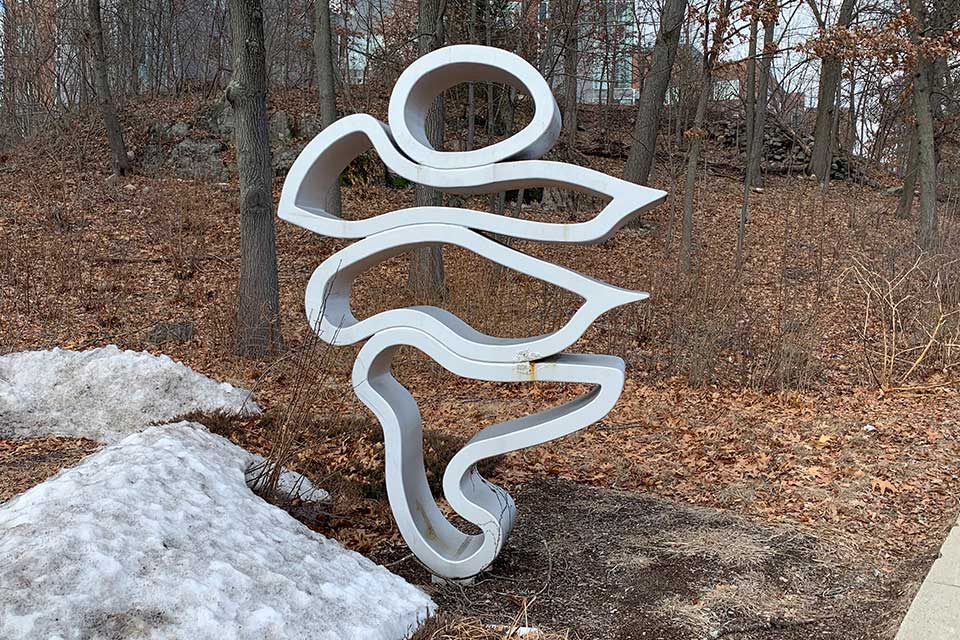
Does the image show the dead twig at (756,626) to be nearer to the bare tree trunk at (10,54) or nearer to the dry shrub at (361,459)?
the dry shrub at (361,459)

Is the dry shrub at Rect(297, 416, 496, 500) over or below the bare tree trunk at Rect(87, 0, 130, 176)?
below

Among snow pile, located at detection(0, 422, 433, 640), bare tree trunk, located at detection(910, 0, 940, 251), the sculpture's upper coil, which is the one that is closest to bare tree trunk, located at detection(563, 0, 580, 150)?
bare tree trunk, located at detection(910, 0, 940, 251)

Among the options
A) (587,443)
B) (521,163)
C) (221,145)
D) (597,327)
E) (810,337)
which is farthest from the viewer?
(221,145)

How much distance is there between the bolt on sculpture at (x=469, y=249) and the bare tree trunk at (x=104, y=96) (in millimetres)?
11773

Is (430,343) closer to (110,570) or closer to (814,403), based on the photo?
(110,570)

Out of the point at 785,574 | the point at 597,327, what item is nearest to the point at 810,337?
the point at 597,327

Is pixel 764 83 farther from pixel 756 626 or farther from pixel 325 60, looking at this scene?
pixel 756 626

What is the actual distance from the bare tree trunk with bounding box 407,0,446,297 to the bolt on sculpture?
521cm

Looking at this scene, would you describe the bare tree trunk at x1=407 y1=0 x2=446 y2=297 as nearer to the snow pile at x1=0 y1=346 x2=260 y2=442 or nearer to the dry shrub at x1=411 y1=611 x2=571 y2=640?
the snow pile at x1=0 y1=346 x2=260 y2=442

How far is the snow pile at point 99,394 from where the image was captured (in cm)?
567

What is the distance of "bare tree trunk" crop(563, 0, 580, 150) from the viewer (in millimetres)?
13008

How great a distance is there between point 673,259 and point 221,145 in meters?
9.30

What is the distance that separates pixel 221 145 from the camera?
16016mm

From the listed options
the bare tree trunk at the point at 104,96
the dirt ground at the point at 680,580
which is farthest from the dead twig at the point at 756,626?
the bare tree trunk at the point at 104,96
